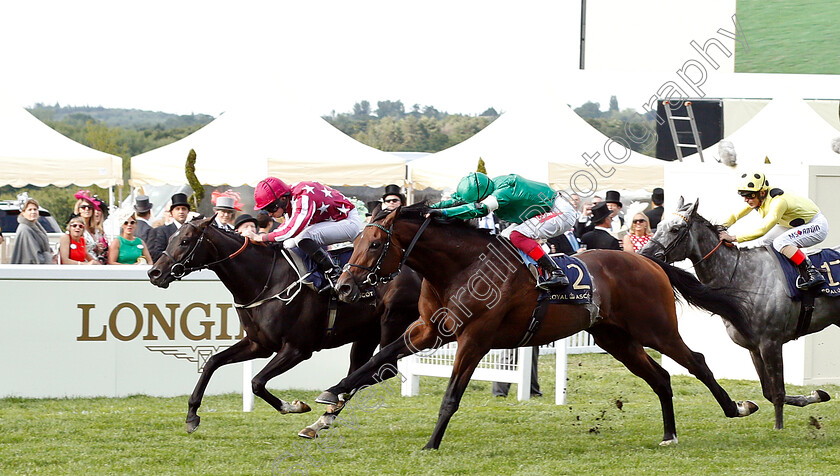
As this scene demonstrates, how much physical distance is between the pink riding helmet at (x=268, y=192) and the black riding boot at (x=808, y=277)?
3684 millimetres

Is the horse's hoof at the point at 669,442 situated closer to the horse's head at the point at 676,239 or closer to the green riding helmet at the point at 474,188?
the horse's head at the point at 676,239

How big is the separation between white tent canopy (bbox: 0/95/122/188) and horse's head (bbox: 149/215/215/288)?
23.3 ft

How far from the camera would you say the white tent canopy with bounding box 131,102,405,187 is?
14.4 m

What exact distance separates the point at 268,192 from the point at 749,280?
3.51m

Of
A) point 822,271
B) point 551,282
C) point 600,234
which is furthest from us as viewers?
point 600,234

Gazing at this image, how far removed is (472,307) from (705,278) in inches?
95.6

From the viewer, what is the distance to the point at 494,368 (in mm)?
8883

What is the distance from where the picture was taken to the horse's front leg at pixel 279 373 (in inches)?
263

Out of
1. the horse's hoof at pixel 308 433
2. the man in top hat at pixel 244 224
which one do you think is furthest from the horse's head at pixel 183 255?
the man in top hat at pixel 244 224

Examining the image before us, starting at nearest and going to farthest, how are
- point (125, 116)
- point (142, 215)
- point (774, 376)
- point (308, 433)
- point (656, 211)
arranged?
point (308, 433)
point (774, 376)
point (142, 215)
point (656, 211)
point (125, 116)

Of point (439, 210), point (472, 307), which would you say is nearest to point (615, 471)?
point (472, 307)

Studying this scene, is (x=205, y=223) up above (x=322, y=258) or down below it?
above

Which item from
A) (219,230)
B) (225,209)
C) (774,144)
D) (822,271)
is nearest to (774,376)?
(822,271)

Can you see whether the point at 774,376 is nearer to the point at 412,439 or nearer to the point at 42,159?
the point at 412,439
